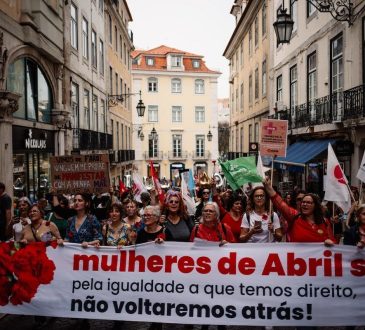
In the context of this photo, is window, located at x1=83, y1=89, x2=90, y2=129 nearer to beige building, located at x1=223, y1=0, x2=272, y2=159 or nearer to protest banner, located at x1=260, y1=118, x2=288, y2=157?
beige building, located at x1=223, y1=0, x2=272, y2=159

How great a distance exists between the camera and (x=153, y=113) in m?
52.4

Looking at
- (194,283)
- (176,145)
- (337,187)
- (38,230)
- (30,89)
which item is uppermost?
(30,89)

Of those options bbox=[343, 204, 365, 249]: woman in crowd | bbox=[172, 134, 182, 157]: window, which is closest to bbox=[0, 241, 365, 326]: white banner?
bbox=[343, 204, 365, 249]: woman in crowd

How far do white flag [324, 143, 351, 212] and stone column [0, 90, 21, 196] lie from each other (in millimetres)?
7143

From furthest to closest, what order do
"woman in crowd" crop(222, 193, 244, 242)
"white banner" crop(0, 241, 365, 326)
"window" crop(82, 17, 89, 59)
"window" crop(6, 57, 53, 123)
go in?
"window" crop(82, 17, 89, 59), "window" crop(6, 57, 53, 123), "woman in crowd" crop(222, 193, 244, 242), "white banner" crop(0, 241, 365, 326)

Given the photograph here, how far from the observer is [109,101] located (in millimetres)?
26156

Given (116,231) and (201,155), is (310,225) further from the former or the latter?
(201,155)

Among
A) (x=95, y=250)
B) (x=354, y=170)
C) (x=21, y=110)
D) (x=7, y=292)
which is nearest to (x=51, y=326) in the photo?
(x=7, y=292)

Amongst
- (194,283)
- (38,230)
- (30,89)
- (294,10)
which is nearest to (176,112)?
(294,10)

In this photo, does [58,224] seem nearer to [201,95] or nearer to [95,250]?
[95,250]

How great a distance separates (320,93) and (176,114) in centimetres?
3751

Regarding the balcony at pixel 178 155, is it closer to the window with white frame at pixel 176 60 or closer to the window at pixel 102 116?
the window with white frame at pixel 176 60

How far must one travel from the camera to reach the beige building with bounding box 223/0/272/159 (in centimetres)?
2458

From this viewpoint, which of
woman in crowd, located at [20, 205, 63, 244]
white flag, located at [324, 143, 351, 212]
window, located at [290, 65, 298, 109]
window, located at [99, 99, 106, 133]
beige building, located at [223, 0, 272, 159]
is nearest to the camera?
woman in crowd, located at [20, 205, 63, 244]
